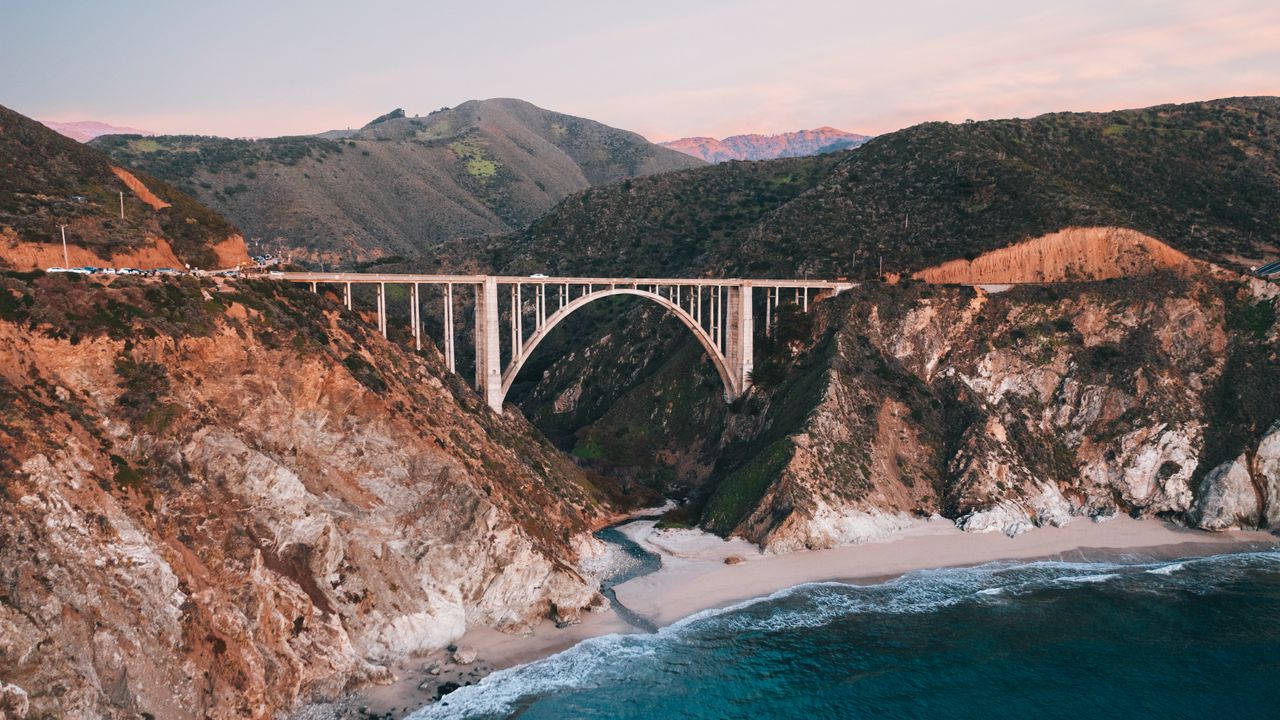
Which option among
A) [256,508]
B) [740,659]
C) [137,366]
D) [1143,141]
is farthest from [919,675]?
[1143,141]

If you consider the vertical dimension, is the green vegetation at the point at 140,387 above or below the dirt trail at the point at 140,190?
below

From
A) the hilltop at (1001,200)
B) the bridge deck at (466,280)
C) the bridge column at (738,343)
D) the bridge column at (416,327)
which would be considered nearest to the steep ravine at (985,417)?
the bridge column at (738,343)

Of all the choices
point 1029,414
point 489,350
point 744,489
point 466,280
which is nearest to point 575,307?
point 489,350

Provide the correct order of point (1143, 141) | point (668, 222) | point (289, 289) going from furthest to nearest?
point (668, 222) < point (1143, 141) < point (289, 289)

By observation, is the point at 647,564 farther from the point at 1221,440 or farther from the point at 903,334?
the point at 1221,440

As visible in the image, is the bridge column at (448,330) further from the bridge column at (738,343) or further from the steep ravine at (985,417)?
the bridge column at (738,343)

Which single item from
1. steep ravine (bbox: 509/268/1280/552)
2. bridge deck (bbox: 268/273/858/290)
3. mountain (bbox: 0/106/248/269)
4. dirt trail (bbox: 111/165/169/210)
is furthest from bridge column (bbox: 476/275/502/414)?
dirt trail (bbox: 111/165/169/210)

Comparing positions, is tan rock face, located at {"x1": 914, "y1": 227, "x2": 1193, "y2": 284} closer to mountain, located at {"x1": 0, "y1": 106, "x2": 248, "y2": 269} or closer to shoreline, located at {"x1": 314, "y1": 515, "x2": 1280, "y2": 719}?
shoreline, located at {"x1": 314, "y1": 515, "x2": 1280, "y2": 719}
